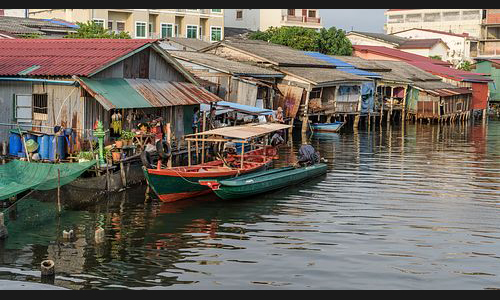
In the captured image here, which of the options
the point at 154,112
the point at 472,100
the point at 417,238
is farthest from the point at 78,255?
the point at 472,100

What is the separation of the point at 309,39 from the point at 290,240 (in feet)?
131

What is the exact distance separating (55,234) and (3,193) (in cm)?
153

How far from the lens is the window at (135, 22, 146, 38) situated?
167 ft

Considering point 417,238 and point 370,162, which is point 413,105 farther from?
point 417,238

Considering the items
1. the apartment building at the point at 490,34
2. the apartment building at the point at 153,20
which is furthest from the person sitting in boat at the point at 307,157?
the apartment building at the point at 490,34

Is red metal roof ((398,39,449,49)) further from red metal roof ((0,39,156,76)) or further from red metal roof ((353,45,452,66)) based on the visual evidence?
red metal roof ((0,39,156,76))

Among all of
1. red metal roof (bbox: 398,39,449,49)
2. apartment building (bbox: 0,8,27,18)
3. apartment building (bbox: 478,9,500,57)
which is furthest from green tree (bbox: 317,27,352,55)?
apartment building (bbox: 478,9,500,57)

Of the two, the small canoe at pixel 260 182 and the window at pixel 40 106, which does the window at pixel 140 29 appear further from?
the window at pixel 40 106

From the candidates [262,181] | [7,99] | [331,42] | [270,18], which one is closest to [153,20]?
[331,42]

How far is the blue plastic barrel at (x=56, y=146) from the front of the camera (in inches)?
786

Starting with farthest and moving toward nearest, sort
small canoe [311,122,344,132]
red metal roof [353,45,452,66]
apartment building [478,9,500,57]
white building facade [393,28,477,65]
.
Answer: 1. apartment building [478,9,500,57]
2. white building facade [393,28,477,65]
3. red metal roof [353,45,452,66]
4. small canoe [311,122,344,132]

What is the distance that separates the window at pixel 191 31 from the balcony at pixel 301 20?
13.5 meters

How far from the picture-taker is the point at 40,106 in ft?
68.9

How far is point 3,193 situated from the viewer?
15.6 m
